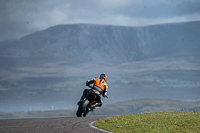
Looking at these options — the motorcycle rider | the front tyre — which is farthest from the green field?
the motorcycle rider

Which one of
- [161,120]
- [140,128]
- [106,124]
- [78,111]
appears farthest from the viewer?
[78,111]

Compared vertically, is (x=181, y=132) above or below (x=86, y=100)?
below

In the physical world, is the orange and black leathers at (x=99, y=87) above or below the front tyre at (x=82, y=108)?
above

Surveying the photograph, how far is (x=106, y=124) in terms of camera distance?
15.6 m

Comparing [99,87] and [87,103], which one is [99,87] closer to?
[99,87]

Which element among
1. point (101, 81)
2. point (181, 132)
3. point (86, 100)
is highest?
point (101, 81)

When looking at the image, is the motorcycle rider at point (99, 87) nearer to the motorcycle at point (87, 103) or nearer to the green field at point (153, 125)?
the motorcycle at point (87, 103)

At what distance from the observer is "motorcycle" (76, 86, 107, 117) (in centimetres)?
2025

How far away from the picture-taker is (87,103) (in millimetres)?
20391

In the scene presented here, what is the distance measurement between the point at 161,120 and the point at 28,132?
774cm

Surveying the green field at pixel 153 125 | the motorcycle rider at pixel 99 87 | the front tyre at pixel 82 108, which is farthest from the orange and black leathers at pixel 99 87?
the green field at pixel 153 125

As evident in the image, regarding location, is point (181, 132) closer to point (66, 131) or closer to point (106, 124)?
point (106, 124)

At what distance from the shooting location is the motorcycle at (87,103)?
2025cm

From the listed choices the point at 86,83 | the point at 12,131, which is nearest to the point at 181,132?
the point at 12,131
